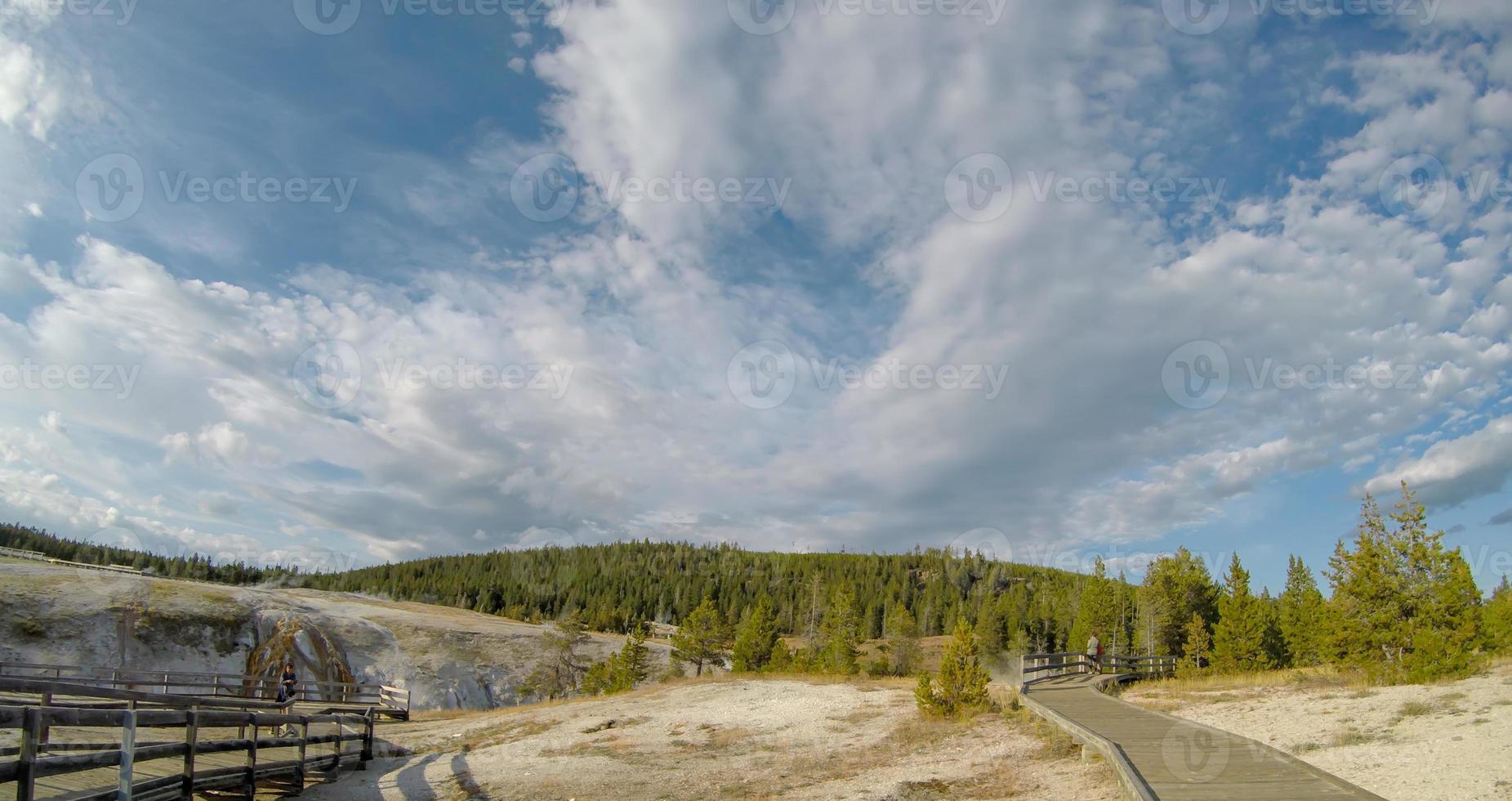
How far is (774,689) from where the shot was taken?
32.7 meters

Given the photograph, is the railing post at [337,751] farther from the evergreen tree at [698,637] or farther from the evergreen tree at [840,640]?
the evergreen tree at [698,637]

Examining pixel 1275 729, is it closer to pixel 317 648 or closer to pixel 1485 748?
pixel 1485 748

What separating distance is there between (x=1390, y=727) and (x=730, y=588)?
143 metres

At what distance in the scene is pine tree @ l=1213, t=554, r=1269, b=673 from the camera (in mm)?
45812

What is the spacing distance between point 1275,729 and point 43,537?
20605cm

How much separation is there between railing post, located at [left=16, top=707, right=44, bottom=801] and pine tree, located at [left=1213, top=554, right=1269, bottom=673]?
179 ft

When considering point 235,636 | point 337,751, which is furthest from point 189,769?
point 235,636

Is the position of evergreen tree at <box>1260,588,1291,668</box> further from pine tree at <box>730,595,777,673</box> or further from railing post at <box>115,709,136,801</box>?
railing post at <box>115,709,136,801</box>

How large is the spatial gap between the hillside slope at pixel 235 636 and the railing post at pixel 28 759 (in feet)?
120

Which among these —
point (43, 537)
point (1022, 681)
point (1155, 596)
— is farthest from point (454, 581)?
point (1022, 681)

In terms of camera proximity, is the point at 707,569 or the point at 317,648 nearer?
the point at 317,648

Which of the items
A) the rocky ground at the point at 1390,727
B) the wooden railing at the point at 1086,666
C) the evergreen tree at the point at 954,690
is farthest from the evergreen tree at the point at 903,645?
the evergreen tree at the point at 954,690

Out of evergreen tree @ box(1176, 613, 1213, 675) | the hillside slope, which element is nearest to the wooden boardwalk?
the hillside slope

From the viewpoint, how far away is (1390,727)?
15.2 m
